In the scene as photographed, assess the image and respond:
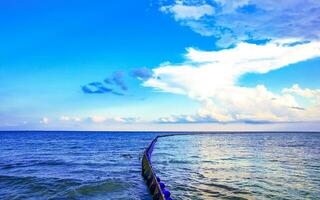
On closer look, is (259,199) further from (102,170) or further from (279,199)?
(102,170)

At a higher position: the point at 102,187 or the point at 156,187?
the point at 156,187

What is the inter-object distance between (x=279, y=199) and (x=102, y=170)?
57.8 feet

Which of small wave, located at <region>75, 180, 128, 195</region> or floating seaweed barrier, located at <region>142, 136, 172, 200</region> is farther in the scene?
small wave, located at <region>75, 180, 128, 195</region>

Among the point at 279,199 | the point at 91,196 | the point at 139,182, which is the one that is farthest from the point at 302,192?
the point at 91,196

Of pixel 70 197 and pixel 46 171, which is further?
pixel 46 171

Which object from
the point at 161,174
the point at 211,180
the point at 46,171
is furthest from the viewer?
the point at 46,171

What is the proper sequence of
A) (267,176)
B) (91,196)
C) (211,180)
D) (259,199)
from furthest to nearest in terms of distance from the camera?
(267,176) → (211,180) → (91,196) → (259,199)

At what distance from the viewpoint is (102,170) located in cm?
3072

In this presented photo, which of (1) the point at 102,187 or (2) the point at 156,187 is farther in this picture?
(1) the point at 102,187

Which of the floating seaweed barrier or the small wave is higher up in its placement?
the floating seaweed barrier

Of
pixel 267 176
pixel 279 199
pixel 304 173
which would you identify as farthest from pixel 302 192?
pixel 304 173

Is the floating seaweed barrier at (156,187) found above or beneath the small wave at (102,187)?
above

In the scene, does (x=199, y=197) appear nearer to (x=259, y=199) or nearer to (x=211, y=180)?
(x=259, y=199)

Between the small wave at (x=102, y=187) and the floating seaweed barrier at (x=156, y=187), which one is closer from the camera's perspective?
the floating seaweed barrier at (x=156, y=187)
